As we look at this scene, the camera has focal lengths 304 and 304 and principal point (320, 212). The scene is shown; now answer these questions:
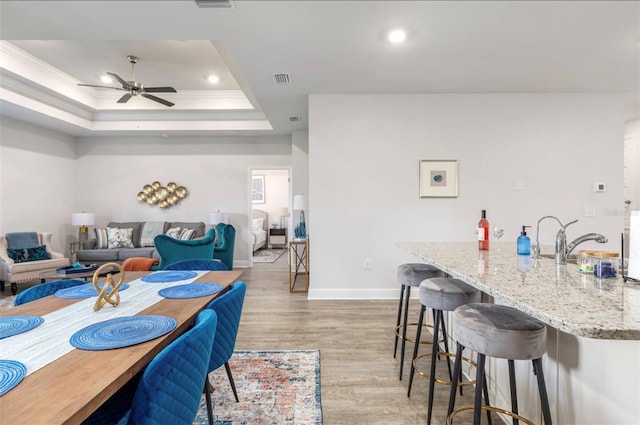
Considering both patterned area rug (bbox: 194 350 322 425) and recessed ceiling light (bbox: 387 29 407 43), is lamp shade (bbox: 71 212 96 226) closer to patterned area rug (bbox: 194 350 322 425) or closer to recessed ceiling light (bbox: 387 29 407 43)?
patterned area rug (bbox: 194 350 322 425)

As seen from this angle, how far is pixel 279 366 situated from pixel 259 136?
5070mm

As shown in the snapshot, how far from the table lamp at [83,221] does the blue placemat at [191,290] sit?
17.5 feet

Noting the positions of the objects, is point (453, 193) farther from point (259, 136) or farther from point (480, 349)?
point (259, 136)

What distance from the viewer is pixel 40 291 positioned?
1.75m

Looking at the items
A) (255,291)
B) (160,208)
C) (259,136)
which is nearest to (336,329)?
(255,291)

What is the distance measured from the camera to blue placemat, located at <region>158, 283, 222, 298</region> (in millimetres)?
1614

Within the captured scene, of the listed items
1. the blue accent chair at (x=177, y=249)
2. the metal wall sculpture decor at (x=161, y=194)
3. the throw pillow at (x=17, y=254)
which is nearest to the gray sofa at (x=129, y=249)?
the metal wall sculpture decor at (x=161, y=194)

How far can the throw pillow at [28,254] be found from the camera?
14.8ft

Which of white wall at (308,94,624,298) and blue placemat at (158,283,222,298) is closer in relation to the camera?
blue placemat at (158,283,222,298)

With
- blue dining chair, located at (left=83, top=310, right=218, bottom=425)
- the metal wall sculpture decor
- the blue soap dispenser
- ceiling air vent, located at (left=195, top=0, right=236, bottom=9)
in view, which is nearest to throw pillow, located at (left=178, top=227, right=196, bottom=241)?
the metal wall sculpture decor

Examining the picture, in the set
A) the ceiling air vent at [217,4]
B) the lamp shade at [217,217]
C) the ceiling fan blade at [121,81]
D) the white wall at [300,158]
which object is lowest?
the lamp shade at [217,217]

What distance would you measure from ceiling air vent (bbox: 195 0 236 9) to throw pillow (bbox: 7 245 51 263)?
4.84 metres

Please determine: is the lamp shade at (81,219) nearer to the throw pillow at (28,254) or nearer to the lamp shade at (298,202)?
the throw pillow at (28,254)

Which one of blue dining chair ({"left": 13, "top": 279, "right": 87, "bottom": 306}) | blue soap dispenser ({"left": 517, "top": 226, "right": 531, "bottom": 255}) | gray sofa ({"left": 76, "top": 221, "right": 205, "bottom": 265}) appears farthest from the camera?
gray sofa ({"left": 76, "top": 221, "right": 205, "bottom": 265})
